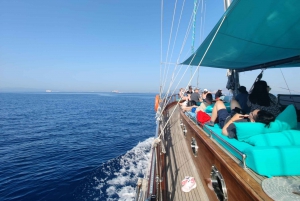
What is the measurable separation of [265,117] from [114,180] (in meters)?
7.03

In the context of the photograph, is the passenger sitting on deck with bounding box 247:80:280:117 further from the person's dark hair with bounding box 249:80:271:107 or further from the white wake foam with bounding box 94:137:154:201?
the white wake foam with bounding box 94:137:154:201

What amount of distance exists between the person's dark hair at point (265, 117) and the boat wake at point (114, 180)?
5660mm

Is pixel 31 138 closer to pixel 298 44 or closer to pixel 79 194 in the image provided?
pixel 79 194

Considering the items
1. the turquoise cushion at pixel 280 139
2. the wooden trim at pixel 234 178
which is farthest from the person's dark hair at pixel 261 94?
the wooden trim at pixel 234 178

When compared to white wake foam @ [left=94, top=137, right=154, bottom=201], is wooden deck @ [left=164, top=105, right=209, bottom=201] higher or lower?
higher

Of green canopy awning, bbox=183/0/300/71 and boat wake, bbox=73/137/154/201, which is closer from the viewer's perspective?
green canopy awning, bbox=183/0/300/71

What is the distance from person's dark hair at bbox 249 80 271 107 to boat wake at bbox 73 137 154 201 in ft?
18.8

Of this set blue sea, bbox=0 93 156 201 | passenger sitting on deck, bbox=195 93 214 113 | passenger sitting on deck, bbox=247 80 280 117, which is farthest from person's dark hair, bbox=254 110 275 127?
blue sea, bbox=0 93 156 201

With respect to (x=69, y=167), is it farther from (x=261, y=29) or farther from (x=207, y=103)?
(x=261, y=29)

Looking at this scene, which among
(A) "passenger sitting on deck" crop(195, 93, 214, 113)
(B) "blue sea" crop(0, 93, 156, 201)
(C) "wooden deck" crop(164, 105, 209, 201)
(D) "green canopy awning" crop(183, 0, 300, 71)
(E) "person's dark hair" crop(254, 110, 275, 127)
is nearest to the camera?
(D) "green canopy awning" crop(183, 0, 300, 71)

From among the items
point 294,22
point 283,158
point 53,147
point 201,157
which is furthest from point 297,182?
point 53,147

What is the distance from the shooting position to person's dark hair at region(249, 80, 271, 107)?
2647mm

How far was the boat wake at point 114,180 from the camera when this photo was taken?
21.4ft

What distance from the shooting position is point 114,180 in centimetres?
757
